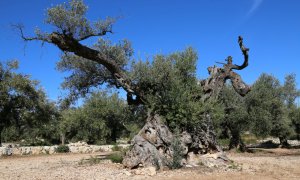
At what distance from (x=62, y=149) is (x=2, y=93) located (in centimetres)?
721

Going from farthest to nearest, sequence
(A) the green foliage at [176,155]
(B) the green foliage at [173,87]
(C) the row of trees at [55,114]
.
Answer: (C) the row of trees at [55,114]
(B) the green foliage at [173,87]
(A) the green foliage at [176,155]

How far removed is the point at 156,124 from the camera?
1698 centimetres

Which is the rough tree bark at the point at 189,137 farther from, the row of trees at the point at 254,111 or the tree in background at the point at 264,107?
the tree in background at the point at 264,107

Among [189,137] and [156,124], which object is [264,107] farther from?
[156,124]

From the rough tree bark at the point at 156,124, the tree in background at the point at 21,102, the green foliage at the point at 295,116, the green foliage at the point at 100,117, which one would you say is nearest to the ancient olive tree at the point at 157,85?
the rough tree bark at the point at 156,124

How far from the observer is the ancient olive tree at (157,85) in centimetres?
1647

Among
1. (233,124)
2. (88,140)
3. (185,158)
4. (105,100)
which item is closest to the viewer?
(185,158)

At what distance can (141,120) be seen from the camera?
22094mm

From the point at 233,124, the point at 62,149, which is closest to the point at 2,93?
the point at 62,149

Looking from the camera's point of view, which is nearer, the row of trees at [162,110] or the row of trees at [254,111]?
the row of trees at [162,110]

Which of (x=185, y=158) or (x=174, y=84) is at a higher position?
(x=174, y=84)

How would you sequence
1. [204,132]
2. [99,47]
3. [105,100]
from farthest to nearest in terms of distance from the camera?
[105,100], [99,47], [204,132]


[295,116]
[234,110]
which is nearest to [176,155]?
[234,110]

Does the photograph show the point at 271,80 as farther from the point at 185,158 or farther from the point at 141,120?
the point at 185,158
